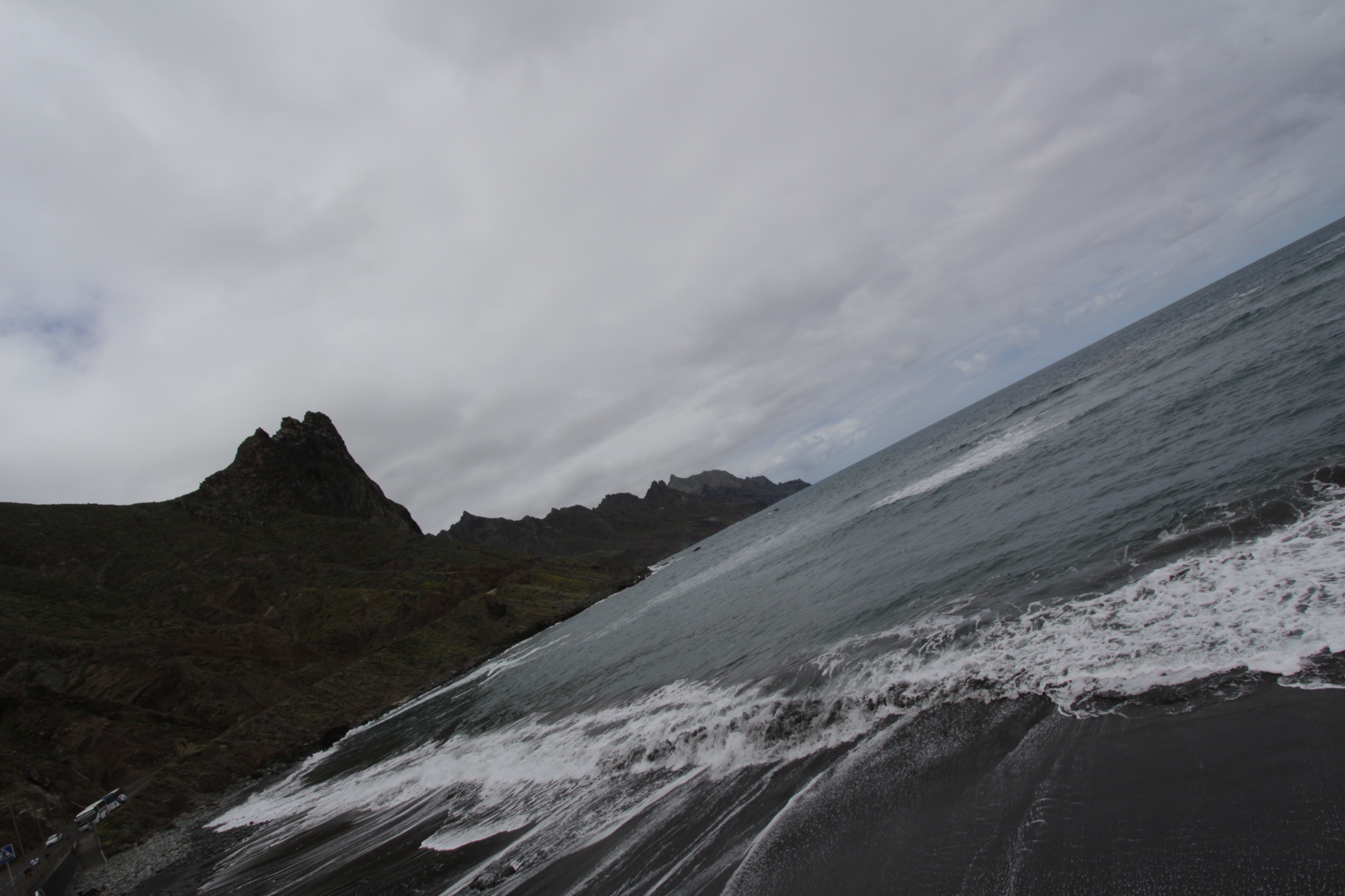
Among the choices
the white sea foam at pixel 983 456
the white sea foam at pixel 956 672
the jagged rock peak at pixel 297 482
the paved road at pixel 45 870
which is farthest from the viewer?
the jagged rock peak at pixel 297 482

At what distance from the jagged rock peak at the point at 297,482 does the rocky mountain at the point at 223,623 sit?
15.6 inches

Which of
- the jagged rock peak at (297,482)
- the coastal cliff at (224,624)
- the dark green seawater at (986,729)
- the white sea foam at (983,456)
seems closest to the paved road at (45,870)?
the coastal cliff at (224,624)

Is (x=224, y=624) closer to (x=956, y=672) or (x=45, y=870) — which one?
(x=45, y=870)

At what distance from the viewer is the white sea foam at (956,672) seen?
33.7 feet

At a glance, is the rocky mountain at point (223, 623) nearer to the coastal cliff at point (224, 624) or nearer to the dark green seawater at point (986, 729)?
the coastal cliff at point (224, 624)

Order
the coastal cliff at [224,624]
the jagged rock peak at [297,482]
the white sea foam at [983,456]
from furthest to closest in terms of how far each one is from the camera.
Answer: the jagged rock peak at [297,482]
the white sea foam at [983,456]
the coastal cliff at [224,624]

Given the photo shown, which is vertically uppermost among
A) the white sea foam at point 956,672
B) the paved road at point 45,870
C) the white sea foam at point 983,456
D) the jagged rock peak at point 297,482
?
the jagged rock peak at point 297,482

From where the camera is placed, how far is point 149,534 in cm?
8375

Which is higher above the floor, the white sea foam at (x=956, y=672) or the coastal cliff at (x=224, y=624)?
the coastal cliff at (x=224, y=624)

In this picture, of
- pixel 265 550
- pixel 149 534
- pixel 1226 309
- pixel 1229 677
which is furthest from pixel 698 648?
pixel 149 534

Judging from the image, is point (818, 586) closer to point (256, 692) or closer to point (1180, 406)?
point (1180, 406)

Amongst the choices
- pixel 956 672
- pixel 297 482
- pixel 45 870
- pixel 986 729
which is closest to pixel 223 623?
pixel 45 870

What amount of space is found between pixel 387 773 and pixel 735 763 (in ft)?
65.7

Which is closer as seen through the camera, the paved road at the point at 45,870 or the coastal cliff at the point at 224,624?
the paved road at the point at 45,870
